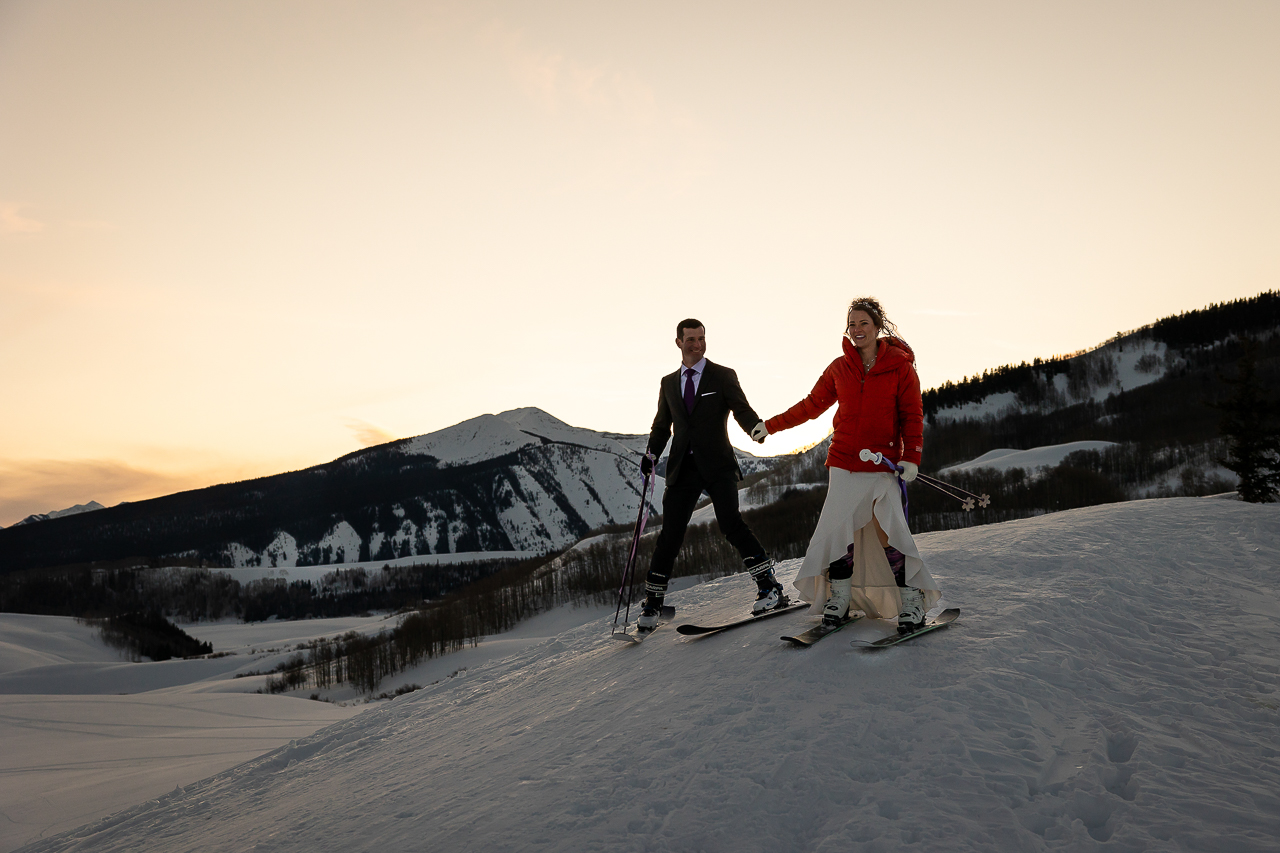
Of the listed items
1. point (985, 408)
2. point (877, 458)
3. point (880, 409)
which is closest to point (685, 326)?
point (880, 409)

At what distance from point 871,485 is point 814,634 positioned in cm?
121

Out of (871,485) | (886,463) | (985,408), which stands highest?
(985,408)

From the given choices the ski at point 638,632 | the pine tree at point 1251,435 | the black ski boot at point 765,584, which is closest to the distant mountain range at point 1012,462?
the pine tree at point 1251,435

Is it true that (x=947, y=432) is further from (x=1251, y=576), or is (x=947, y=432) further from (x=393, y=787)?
(x=393, y=787)

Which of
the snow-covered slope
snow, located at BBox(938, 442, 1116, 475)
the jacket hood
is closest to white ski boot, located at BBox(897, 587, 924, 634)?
the jacket hood

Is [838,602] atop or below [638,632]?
atop

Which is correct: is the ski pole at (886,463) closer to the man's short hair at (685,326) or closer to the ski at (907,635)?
the ski at (907,635)

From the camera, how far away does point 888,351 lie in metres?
5.06

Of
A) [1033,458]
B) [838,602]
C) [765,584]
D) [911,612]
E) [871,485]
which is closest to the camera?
[911,612]

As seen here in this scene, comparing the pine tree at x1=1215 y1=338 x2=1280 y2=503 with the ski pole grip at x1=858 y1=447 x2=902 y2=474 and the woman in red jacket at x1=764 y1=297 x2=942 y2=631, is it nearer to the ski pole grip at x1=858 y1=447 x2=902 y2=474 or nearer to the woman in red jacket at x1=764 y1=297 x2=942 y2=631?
the woman in red jacket at x1=764 y1=297 x2=942 y2=631

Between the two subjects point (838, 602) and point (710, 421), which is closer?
point (838, 602)

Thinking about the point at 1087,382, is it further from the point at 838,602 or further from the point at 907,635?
the point at 907,635

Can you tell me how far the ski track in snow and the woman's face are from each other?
2.18 metres

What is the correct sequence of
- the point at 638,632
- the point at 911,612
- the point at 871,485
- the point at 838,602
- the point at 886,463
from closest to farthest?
the point at 911,612, the point at 886,463, the point at 871,485, the point at 838,602, the point at 638,632
